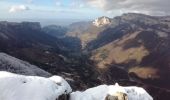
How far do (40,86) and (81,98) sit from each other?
801 cm

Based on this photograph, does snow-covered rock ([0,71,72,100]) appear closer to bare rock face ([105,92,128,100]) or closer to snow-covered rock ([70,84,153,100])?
snow-covered rock ([70,84,153,100])

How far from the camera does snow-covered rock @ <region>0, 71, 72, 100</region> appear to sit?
1950 inches

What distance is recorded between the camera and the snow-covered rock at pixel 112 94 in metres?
54.5

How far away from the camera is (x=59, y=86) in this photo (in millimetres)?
55938

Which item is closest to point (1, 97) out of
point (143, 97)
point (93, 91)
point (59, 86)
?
point (59, 86)

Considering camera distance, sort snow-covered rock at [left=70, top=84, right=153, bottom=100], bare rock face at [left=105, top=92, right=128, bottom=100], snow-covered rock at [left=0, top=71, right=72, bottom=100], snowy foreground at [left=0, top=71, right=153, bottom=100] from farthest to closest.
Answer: snow-covered rock at [left=70, top=84, right=153, bottom=100], bare rock face at [left=105, top=92, right=128, bottom=100], snowy foreground at [left=0, top=71, right=153, bottom=100], snow-covered rock at [left=0, top=71, right=72, bottom=100]

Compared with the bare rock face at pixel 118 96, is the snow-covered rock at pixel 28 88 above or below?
above

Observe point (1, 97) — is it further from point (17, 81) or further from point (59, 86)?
point (59, 86)

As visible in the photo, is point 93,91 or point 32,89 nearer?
point 32,89

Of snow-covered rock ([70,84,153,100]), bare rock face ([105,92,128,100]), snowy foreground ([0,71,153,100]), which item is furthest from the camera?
snow-covered rock ([70,84,153,100])

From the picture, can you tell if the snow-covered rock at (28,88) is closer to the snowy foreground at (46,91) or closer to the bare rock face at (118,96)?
the snowy foreground at (46,91)

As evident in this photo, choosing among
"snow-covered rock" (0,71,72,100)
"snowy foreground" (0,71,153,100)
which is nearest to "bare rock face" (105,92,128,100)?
"snowy foreground" (0,71,153,100)

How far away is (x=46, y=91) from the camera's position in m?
51.4

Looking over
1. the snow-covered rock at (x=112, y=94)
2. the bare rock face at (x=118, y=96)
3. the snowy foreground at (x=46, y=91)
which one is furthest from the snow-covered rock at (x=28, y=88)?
the bare rock face at (x=118, y=96)
